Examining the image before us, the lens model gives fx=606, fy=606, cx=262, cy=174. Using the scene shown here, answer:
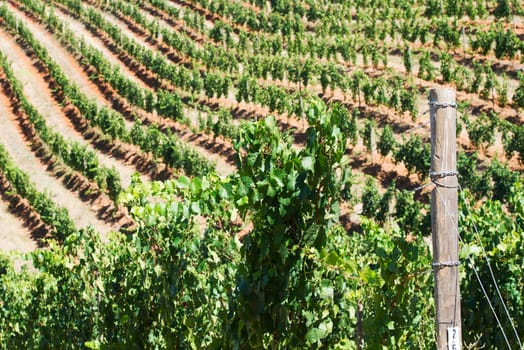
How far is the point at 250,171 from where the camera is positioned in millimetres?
4453

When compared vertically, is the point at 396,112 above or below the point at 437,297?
below

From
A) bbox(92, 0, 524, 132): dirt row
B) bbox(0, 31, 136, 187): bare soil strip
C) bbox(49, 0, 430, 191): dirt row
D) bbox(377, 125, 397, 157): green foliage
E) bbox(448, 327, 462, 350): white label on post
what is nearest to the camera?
bbox(448, 327, 462, 350): white label on post

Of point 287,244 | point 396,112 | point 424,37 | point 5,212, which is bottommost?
point 5,212

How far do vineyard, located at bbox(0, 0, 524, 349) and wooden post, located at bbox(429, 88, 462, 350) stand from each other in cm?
16

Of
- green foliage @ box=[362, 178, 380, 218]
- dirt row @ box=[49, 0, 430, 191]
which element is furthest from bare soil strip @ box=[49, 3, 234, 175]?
green foliage @ box=[362, 178, 380, 218]

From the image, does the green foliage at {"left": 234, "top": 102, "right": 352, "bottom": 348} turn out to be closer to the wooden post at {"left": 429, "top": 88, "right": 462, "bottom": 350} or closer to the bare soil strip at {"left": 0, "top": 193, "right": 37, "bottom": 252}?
the wooden post at {"left": 429, "top": 88, "right": 462, "bottom": 350}

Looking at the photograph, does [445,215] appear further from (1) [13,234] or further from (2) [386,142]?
(1) [13,234]

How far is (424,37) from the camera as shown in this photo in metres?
35.5

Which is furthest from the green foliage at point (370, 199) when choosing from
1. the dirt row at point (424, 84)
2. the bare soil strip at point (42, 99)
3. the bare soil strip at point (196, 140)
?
the bare soil strip at point (42, 99)

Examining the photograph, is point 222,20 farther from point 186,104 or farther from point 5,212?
point 5,212

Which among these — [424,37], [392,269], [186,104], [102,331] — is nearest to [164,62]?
[186,104]

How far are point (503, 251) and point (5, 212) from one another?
25.6 m

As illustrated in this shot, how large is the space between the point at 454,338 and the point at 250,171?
1809 mm

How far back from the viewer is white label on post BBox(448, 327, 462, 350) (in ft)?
13.1
